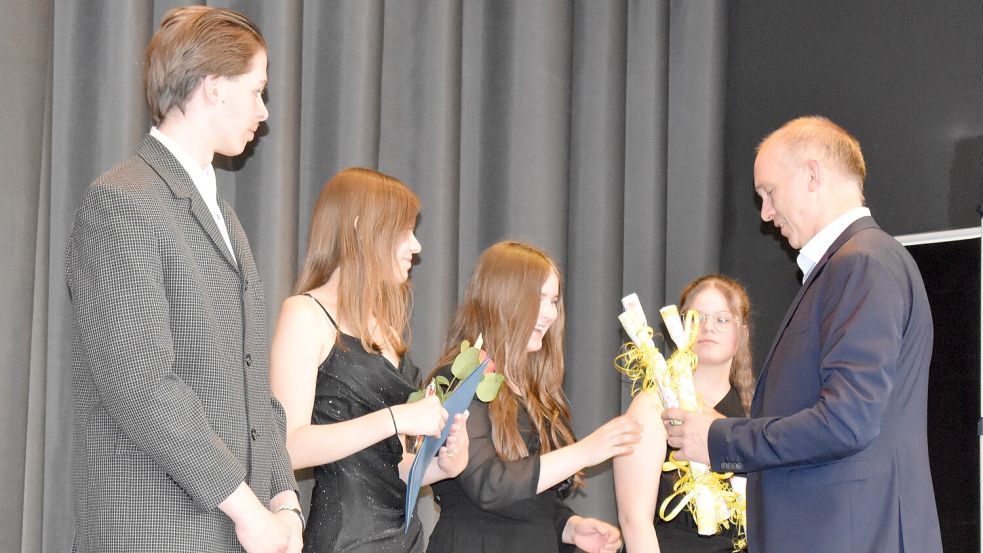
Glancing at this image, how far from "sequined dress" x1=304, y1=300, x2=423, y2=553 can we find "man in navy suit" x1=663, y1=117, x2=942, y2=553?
2.66 feet

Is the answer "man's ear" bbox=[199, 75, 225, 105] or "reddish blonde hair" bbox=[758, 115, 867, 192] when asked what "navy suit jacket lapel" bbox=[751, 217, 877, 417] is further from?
"man's ear" bbox=[199, 75, 225, 105]

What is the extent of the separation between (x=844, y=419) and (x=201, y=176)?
1.48 m

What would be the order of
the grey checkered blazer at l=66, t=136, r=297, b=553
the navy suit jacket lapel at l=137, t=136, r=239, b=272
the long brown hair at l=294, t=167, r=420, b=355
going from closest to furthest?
the grey checkered blazer at l=66, t=136, r=297, b=553
the navy suit jacket lapel at l=137, t=136, r=239, b=272
the long brown hair at l=294, t=167, r=420, b=355

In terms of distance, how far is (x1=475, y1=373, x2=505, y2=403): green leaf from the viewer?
8.29 feet

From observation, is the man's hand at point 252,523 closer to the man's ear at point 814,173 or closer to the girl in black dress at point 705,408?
the girl in black dress at point 705,408

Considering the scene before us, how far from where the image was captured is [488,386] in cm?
254

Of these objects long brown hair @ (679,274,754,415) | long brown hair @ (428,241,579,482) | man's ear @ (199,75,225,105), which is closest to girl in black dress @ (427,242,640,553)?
long brown hair @ (428,241,579,482)

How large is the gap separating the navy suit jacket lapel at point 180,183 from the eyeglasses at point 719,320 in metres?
1.98

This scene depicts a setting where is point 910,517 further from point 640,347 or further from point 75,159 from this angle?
point 75,159

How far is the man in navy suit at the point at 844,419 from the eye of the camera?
2.35 meters

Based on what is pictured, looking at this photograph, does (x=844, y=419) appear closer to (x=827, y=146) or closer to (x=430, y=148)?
(x=827, y=146)

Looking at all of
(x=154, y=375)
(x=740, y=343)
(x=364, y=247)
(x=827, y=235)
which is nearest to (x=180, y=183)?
(x=154, y=375)

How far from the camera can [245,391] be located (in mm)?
1932

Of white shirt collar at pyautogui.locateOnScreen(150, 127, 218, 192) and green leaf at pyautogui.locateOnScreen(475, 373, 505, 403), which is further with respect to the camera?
green leaf at pyautogui.locateOnScreen(475, 373, 505, 403)
